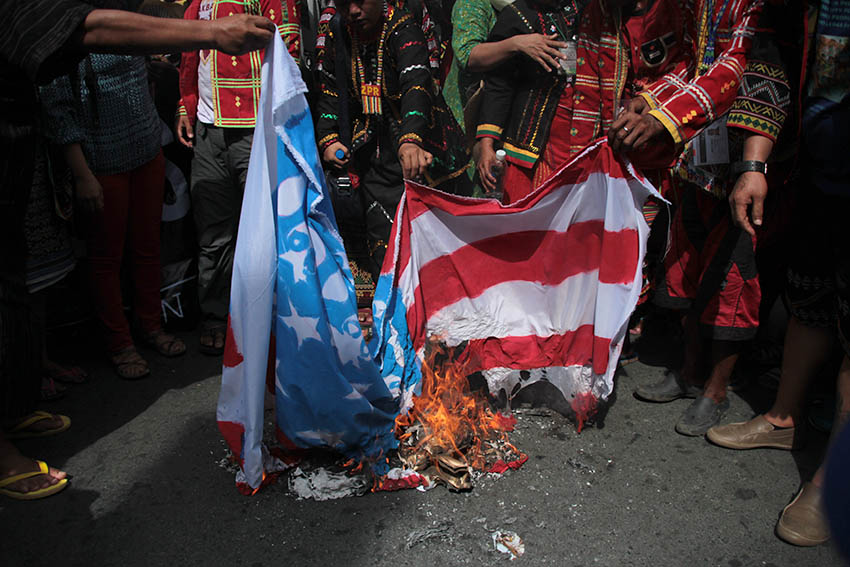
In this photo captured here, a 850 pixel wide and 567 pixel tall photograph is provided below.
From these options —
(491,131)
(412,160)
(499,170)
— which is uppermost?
(491,131)

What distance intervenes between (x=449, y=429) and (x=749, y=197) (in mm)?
1464

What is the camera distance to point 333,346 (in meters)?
2.24

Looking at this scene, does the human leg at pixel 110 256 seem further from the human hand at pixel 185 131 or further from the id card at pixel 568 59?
the id card at pixel 568 59

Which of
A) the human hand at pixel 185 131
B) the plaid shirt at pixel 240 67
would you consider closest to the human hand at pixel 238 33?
the plaid shirt at pixel 240 67

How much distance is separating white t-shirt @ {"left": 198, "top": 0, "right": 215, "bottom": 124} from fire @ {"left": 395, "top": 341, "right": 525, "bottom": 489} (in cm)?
204

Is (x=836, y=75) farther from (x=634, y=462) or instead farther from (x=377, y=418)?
(x=377, y=418)

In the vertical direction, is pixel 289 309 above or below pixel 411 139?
below

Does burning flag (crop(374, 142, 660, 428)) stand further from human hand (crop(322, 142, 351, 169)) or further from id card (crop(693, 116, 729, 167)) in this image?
human hand (crop(322, 142, 351, 169))

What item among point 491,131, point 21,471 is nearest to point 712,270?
point 491,131

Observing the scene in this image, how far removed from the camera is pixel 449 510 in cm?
220

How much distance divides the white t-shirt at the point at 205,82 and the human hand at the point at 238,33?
1.52 meters

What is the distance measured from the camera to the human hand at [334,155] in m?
3.45

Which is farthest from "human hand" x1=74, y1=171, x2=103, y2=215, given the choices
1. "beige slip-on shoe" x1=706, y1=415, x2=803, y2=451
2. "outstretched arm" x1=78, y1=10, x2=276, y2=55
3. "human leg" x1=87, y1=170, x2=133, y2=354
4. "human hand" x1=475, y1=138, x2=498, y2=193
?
"beige slip-on shoe" x1=706, y1=415, x2=803, y2=451

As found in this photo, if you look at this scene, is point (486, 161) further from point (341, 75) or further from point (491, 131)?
point (341, 75)
